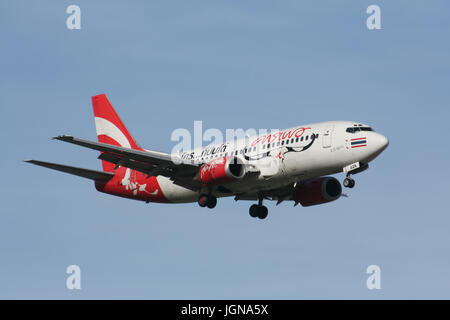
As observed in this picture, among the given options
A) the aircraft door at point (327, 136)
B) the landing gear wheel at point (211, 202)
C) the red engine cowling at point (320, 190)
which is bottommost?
the landing gear wheel at point (211, 202)

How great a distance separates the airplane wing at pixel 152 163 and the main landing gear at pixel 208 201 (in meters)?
1.09

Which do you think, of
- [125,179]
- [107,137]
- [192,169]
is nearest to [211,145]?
[192,169]

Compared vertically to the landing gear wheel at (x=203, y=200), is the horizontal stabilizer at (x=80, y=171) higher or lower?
higher

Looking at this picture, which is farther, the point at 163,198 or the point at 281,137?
the point at 163,198

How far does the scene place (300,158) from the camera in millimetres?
52344

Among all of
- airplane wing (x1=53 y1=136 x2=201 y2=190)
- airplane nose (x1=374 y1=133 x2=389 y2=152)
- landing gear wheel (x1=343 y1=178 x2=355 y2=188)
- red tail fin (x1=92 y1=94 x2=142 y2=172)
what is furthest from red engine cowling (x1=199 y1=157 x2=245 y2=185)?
red tail fin (x1=92 y1=94 x2=142 y2=172)

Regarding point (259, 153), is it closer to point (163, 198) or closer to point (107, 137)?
point (163, 198)

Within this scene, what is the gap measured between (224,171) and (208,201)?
11.0 ft

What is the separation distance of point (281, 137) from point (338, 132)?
385 cm

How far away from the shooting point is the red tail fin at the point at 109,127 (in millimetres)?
65875

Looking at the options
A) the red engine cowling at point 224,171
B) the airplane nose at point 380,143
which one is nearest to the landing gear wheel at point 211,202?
the red engine cowling at point 224,171

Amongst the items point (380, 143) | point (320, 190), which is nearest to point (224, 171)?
point (320, 190)

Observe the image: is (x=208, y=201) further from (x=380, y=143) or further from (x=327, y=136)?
(x=380, y=143)

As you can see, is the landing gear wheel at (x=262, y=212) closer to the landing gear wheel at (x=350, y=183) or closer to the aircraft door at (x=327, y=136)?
the aircraft door at (x=327, y=136)
